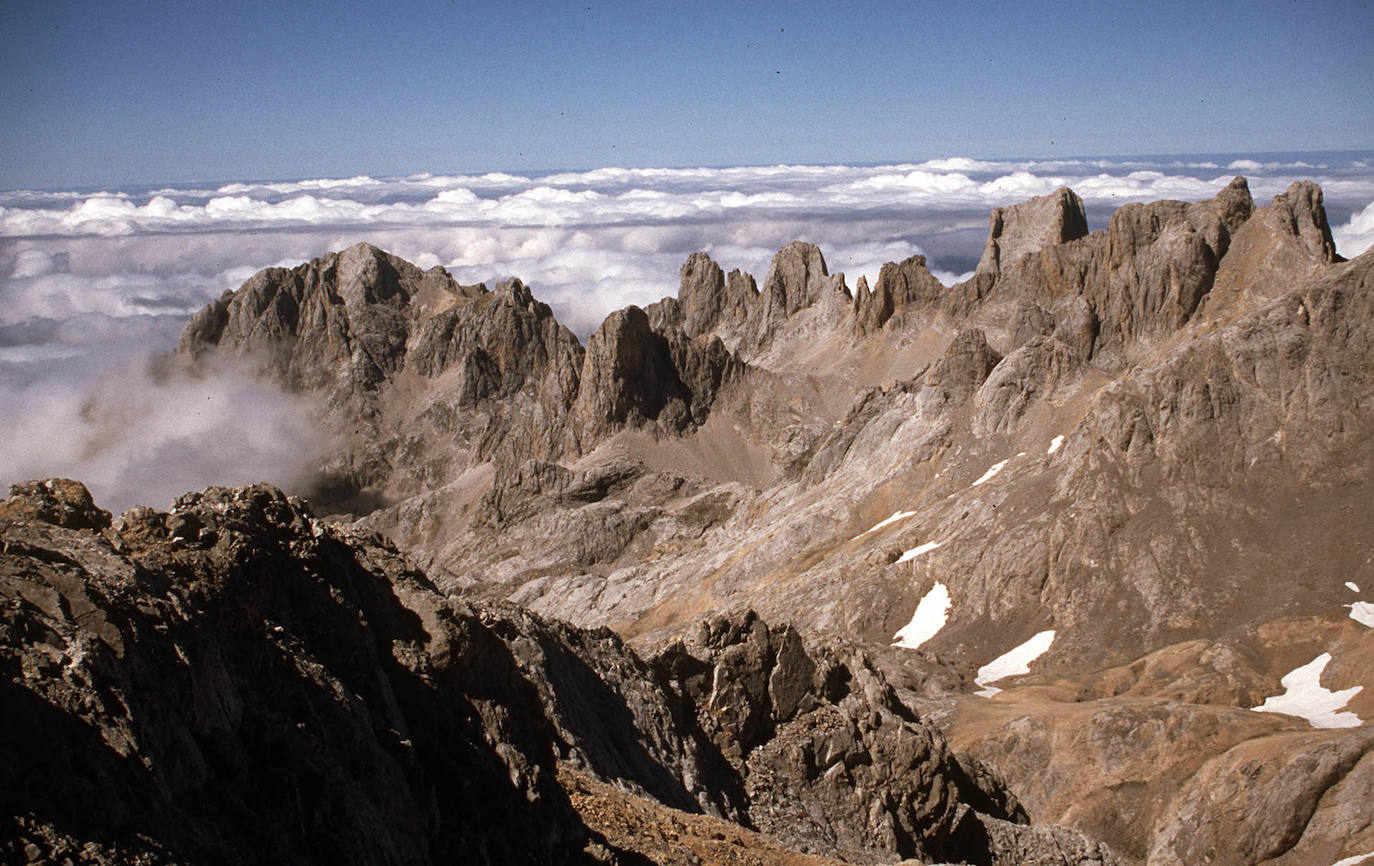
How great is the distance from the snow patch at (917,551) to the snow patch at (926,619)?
15.0 feet

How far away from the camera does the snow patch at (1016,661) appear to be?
255 ft

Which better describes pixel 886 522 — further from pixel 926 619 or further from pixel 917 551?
pixel 926 619

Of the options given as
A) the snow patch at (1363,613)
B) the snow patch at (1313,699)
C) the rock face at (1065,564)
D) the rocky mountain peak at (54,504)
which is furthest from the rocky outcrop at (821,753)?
the snow patch at (1363,613)

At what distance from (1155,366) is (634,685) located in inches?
3044

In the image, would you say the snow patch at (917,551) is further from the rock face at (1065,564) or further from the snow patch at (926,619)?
the snow patch at (926,619)

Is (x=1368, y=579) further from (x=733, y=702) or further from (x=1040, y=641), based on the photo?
(x=733, y=702)

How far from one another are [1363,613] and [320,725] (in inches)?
2976

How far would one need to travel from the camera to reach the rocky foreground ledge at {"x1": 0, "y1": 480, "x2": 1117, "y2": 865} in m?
11.0

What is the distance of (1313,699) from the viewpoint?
60.0 metres

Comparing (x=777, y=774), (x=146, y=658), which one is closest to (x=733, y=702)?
(x=777, y=774)

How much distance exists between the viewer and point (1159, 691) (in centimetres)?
6525

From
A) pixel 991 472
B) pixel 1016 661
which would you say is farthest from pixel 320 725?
pixel 991 472

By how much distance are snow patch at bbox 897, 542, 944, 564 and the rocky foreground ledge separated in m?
59.4

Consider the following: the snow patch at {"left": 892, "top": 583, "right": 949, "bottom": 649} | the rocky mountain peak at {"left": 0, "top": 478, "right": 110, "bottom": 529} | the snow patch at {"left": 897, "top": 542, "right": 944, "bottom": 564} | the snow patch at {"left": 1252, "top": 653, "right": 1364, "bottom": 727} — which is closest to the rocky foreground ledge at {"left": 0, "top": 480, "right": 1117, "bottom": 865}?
the rocky mountain peak at {"left": 0, "top": 478, "right": 110, "bottom": 529}
